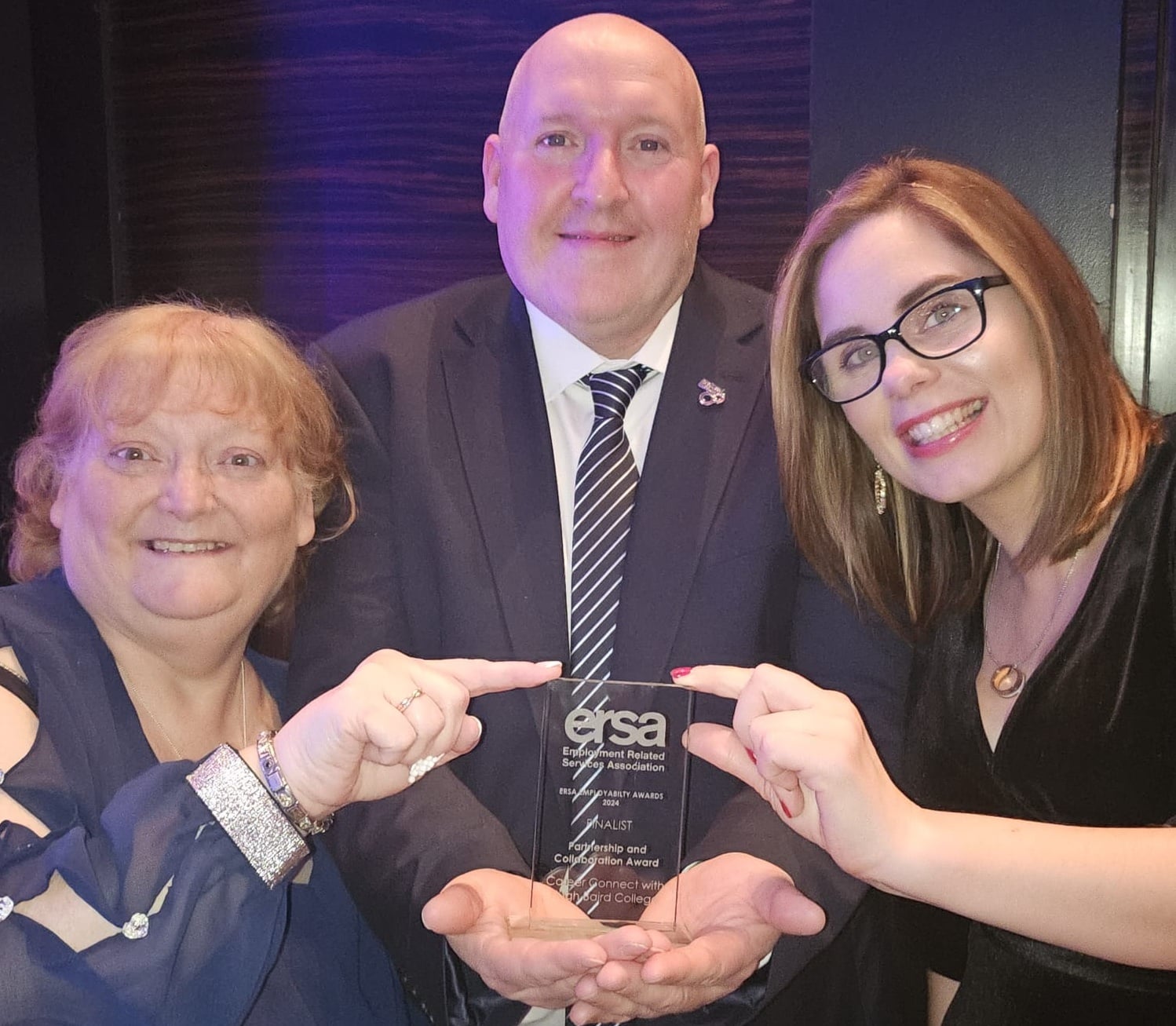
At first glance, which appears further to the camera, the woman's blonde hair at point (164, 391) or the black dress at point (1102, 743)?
the woman's blonde hair at point (164, 391)

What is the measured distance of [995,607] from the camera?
1900mm

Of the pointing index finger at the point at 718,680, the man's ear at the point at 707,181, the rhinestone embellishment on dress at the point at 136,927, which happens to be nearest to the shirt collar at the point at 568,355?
the man's ear at the point at 707,181

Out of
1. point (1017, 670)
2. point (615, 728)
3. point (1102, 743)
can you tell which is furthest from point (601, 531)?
point (1102, 743)

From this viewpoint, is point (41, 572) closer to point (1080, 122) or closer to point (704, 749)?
point (704, 749)

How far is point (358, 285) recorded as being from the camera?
313cm

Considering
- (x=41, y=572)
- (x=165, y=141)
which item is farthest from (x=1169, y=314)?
(x=165, y=141)

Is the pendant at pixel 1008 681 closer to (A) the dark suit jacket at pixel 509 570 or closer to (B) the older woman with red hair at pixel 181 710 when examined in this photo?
(A) the dark suit jacket at pixel 509 570

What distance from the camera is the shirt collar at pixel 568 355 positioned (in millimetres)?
2059

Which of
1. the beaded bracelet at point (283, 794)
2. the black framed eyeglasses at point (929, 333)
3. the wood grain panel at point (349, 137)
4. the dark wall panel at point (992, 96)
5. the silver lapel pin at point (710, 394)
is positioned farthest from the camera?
the wood grain panel at point (349, 137)

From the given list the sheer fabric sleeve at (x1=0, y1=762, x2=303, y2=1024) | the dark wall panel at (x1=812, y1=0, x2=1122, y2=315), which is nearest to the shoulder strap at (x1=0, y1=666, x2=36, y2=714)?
the sheer fabric sleeve at (x1=0, y1=762, x2=303, y2=1024)

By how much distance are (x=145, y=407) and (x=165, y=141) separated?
165cm

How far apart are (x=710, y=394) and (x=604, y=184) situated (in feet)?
1.35

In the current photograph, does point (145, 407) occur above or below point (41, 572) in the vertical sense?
above

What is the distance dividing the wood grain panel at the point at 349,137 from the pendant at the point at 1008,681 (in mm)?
1401
